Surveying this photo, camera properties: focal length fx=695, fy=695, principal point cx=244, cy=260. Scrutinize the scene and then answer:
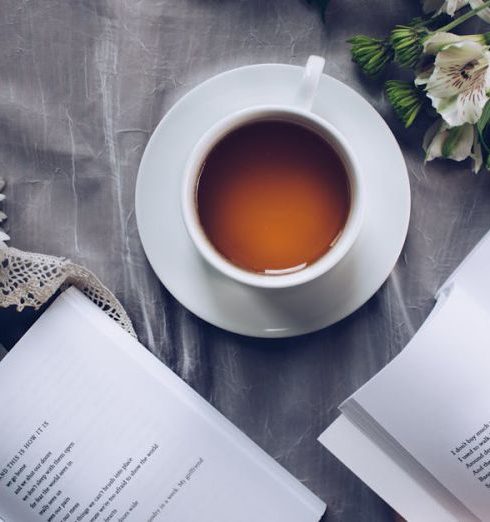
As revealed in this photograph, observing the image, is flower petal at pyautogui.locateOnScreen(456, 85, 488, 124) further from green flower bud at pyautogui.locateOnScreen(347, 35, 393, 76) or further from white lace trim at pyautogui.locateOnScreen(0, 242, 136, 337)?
white lace trim at pyautogui.locateOnScreen(0, 242, 136, 337)

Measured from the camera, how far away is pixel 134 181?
30.9 inches

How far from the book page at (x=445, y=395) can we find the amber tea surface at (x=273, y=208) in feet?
0.47

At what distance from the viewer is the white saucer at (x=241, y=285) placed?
0.72m

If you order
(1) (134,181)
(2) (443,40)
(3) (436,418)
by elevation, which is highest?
(2) (443,40)

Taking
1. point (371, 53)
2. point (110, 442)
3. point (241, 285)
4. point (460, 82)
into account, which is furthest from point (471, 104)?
point (110, 442)

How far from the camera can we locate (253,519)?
767 millimetres

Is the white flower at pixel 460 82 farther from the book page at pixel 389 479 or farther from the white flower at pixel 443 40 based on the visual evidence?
the book page at pixel 389 479

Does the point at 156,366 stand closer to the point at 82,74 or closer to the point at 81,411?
the point at 81,411

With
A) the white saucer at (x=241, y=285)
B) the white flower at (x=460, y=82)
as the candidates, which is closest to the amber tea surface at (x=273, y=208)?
the white saucer at (x=241, y=285)

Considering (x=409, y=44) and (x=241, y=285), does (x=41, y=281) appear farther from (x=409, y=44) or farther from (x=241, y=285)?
(x=409, y=44)

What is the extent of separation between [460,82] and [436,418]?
35 centimetres

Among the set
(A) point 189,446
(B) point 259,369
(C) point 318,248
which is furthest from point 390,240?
(A) point 189,446

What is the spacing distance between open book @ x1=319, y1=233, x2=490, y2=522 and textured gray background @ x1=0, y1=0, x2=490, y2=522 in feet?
0.11

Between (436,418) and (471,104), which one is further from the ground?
(471,104)
